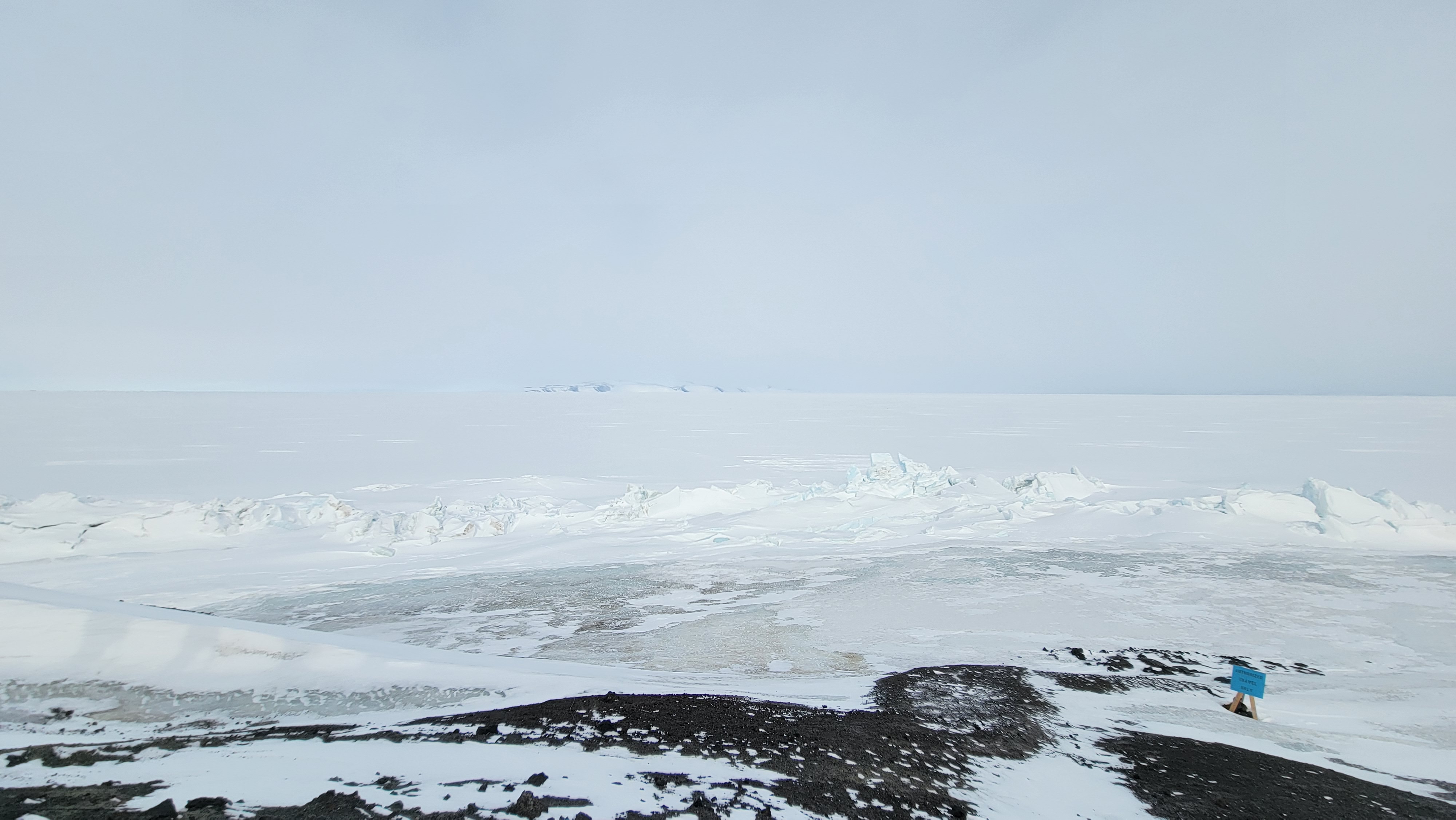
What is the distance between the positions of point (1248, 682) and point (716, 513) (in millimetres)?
12263

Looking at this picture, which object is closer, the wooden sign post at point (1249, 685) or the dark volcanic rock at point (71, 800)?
the dark volcanic rock at point (71, 800)

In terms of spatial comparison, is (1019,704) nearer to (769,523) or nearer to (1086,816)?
(1086,816)

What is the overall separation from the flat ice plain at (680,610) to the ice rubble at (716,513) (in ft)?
0.29

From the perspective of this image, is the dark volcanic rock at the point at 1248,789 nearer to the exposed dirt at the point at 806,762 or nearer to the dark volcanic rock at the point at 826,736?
the exposed dirt at the point at 806,762

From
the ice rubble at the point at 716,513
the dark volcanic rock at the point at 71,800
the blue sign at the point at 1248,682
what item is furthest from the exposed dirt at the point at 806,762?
the ice rubble at the point at 716,513

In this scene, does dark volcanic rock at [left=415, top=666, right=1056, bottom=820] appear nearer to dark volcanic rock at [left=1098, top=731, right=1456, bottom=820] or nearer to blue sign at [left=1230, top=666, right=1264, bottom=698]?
dark volcanic rock at [left=1098, top=731, right=1456, bottom=820]

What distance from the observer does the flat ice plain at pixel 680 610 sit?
4.30 m

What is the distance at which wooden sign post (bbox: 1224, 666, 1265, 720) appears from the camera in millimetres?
5703

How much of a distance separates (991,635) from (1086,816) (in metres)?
4.33

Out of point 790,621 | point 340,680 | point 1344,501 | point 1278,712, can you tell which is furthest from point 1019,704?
point 1344,501

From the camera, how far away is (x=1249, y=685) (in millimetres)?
5754

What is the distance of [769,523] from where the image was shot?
633 inches

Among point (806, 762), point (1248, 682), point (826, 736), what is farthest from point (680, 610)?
point (1248, 682)

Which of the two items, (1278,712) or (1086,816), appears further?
(1278,712)
